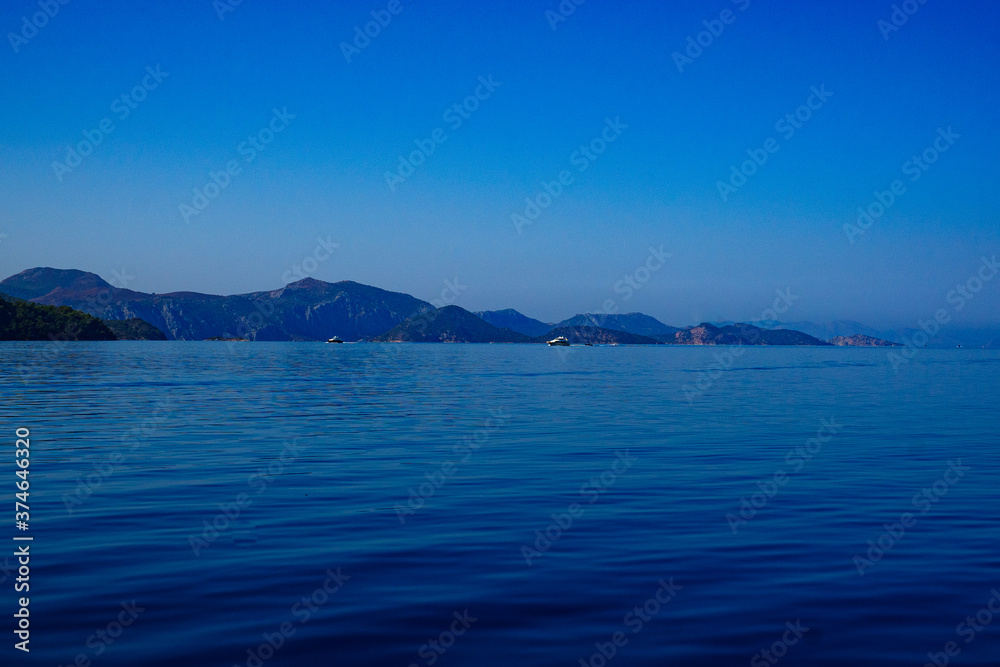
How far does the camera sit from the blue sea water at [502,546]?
10445mm

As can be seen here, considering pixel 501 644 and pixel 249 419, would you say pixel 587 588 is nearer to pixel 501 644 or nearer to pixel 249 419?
pixel 501 644

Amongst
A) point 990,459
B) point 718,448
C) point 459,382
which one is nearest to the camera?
point 990,459

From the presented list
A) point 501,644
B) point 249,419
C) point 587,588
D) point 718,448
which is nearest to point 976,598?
point 587,588

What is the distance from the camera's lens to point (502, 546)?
15.6 m

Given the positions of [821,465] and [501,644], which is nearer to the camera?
[501,644]

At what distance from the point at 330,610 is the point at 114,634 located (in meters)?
2.79

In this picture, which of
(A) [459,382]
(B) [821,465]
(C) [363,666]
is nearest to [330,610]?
(C) [363,666]

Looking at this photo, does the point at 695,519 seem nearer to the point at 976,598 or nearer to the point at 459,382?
the point at 976,598

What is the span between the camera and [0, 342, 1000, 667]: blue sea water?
34.3 feet

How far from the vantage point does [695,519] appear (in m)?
18.2

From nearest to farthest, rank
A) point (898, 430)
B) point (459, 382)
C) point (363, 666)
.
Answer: point (363, 666), point (898, 430), point (459, 382)

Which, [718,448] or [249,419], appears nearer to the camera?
[718,448]

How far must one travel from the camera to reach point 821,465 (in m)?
27.0

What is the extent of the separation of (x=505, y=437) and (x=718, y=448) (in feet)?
28.4
